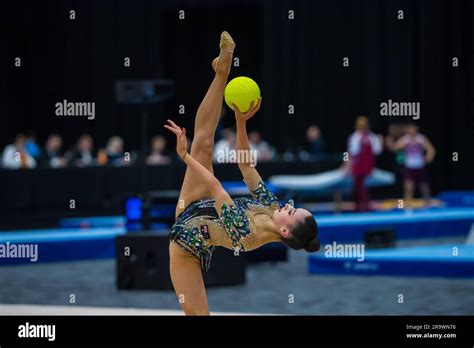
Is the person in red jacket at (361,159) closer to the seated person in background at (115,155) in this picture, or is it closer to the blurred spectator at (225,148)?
the blurred spectator at (225,148)

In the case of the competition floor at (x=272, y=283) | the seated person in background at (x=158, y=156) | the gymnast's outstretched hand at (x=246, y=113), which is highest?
the gymnast's outstretched hand at (x=246, y=113)

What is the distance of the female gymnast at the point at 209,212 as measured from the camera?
6.19m

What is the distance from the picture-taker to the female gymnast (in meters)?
6.19

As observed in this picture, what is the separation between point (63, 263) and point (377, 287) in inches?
177

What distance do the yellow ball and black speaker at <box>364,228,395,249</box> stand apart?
722 centimetres

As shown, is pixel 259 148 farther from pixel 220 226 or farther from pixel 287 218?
pixel 287 218

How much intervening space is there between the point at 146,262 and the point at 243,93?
5.21 meters

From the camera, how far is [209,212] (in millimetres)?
6496

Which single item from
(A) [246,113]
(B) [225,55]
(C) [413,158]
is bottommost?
(C) [413,158]

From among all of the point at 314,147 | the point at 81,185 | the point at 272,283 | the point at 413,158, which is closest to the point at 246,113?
the point at 272,283

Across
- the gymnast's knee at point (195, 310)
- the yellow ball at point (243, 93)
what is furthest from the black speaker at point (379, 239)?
the yellow ball at point (243, 93)

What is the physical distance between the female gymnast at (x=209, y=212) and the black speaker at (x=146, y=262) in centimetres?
444
